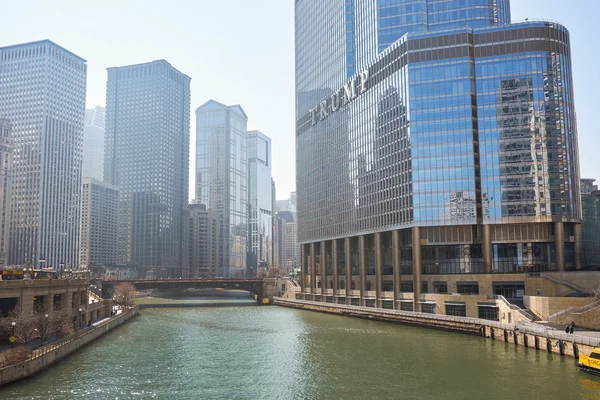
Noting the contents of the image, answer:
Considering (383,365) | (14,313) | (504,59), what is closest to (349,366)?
(383,365)

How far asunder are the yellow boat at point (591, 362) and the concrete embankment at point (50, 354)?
61326 mm

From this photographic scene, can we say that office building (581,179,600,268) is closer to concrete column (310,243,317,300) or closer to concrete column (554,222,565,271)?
concrete column (554,222,565,271)

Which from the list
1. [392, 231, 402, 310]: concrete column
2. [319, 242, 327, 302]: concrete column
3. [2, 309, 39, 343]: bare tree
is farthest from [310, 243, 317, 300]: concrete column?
[2, 309, 39, 343]: bare tree

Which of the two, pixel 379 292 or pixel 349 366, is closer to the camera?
pixel 349 366

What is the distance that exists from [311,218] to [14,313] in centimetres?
12944

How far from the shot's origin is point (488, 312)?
356 feet

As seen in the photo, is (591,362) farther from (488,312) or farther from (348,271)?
(348,271)

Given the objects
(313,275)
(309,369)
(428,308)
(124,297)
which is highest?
(313,275)

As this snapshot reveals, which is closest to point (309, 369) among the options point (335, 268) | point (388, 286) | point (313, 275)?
point (388, 286)

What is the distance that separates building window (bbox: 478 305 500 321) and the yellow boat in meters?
43.8

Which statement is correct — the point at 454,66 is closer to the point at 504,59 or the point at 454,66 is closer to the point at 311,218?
the point at 504,59

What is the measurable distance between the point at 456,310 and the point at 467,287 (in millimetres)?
11734

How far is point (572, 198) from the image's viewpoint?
411ft

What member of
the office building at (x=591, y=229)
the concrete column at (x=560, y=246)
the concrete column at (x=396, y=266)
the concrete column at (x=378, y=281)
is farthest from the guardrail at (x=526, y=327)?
the office building at (x=591, y=229)
